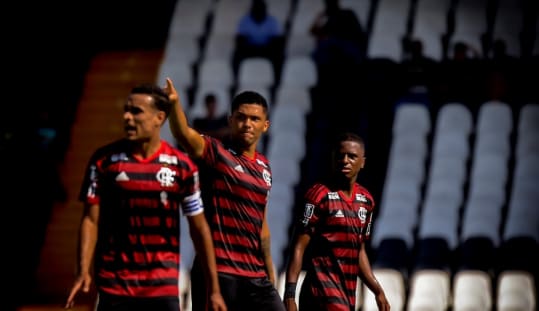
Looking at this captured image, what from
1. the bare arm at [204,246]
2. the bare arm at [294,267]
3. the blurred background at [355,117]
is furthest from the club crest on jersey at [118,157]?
the blurred background at [355,117]

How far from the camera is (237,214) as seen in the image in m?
4.22

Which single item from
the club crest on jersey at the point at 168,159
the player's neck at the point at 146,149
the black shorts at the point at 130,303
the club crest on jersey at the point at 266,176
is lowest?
the black shorts at the point at 130,303

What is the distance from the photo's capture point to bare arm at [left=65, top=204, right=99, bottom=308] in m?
3.35

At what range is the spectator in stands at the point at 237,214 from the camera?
4168mm

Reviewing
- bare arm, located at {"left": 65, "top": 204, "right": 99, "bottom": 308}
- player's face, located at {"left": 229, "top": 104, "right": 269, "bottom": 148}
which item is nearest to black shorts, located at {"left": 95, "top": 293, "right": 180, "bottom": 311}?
bare arm, located at {"left": 65, "top": 204, "right": 99, "bottom": 308}

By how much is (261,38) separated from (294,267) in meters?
5.08

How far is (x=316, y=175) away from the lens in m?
8.00

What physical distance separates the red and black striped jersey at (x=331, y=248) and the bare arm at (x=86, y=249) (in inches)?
62.2

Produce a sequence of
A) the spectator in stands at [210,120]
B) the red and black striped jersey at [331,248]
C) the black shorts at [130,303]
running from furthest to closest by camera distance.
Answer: the spectator in stands at [210,120], the red and black striped jersey at [331,248], the black shorts at [130,303]

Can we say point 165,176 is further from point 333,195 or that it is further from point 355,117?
point 355,117

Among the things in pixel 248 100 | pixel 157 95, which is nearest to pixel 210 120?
pixel 248 100

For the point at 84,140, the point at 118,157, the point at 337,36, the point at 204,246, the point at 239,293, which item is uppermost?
the point at 337,36

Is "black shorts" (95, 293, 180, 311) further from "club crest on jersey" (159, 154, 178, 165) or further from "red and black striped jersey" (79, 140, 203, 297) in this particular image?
"club crest on jersey" (159, 154, 178, 165)

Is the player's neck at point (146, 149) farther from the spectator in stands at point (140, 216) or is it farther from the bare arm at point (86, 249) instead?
the bare arm at point (86, 249)
